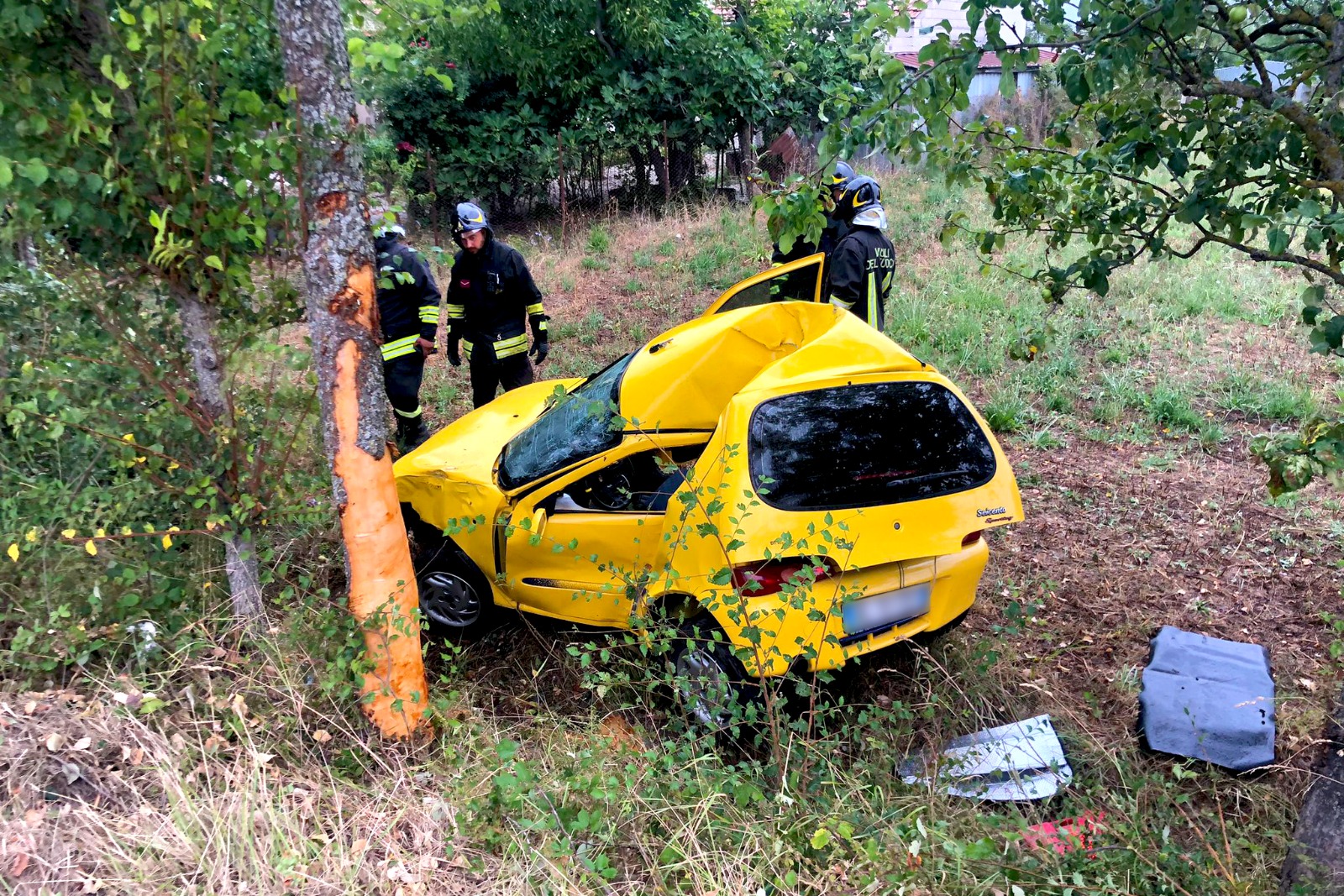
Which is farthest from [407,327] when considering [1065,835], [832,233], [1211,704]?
[1211,704]

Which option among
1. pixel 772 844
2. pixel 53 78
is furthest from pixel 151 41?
pixel 772 844

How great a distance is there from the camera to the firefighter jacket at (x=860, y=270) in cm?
540

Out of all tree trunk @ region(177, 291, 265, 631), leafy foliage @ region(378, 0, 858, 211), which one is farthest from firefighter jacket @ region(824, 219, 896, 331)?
leafy foliage @ region(378, 0, 858, 211)

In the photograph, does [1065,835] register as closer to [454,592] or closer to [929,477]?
[929,477]

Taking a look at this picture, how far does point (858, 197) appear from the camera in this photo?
5641mm

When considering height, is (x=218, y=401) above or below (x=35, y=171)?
below

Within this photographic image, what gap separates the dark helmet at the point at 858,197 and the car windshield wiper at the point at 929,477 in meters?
2.83

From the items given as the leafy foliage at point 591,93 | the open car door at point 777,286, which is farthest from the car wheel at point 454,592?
the leafy foliage at point 591,93

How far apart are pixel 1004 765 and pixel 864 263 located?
3365 mm

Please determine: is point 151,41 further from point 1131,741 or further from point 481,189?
point 481,189

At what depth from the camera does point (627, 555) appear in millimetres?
3633

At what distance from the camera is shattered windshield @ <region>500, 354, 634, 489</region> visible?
366cm

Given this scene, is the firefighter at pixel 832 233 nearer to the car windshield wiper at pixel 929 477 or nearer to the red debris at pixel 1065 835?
the car windshield wiper at pixel 929 477

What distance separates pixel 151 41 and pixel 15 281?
114 centimetres
